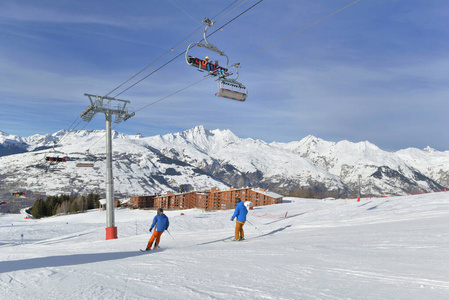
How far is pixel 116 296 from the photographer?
15.1ft

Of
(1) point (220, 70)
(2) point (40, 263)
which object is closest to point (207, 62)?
(1) point (220, 70)

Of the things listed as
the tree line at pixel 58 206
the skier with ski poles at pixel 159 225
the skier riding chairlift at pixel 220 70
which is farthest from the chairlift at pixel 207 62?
the tree line at pixel 58 206

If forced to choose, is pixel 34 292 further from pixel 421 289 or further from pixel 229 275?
pixel 421 289

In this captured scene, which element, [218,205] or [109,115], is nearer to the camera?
[109,115]

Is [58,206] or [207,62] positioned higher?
[207,62]

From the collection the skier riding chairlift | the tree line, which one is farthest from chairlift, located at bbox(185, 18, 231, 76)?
the tree line

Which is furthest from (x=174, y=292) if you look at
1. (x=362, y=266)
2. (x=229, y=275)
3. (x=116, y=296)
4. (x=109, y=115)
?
(x=109, y=115)

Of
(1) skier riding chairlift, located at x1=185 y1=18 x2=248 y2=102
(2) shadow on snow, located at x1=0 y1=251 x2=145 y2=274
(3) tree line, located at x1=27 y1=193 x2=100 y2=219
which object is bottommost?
(3) tree line, located at x1=27 y1=193 x2=100 y2=219

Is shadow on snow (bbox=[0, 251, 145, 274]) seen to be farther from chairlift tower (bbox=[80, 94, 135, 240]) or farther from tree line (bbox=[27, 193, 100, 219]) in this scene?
tree line (bbox=[27, 193, 100, 219])

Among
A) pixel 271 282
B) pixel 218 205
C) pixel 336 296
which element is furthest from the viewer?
pixel 218 205

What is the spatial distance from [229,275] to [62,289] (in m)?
2.84

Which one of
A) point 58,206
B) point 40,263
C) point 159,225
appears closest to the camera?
point 40,263

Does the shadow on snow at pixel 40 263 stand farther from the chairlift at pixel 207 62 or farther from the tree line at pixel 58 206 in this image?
the tree line at pixel 58 206

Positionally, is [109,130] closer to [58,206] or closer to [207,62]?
[207,62]
